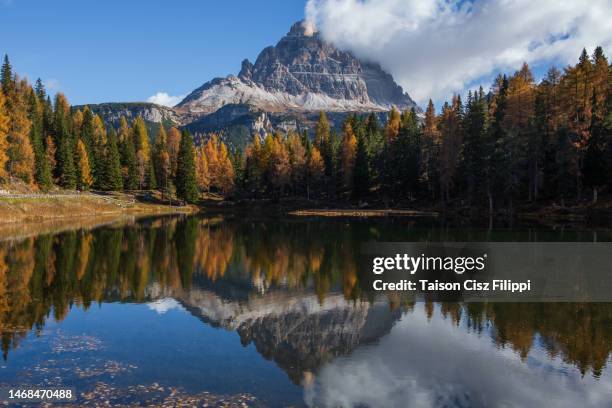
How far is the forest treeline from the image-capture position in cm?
6706

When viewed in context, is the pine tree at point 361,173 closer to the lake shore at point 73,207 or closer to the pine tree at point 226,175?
the pine tree at point 226,175

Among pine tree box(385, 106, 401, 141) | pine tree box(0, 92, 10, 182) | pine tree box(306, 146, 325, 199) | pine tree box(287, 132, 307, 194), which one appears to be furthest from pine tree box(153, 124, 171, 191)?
pine tree box(385, 106, 401, 141)

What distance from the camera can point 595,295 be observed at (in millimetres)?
24344

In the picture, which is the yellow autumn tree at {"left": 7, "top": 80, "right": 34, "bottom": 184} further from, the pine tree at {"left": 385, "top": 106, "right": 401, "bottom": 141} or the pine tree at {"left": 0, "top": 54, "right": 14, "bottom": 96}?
the pine tree at {"left": 385, "top": 106, "right": 401, "bottom": 141}

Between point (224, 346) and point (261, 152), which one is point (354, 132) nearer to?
point (261, 152)

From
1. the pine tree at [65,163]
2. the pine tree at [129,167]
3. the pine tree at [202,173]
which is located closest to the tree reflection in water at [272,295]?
the pine tree at [65,163]

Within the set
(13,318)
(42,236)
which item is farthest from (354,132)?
(13,318)

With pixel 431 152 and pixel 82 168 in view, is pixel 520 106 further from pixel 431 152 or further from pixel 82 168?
pixel 82 168

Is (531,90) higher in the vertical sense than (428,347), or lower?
higher

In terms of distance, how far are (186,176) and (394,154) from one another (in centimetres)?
4497

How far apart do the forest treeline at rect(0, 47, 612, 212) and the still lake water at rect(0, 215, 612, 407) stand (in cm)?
4706

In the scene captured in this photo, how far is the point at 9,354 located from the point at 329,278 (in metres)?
17.6

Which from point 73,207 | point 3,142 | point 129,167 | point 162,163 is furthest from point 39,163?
point 162,163

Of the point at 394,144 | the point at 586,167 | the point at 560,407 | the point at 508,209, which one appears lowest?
the point at 560,407
